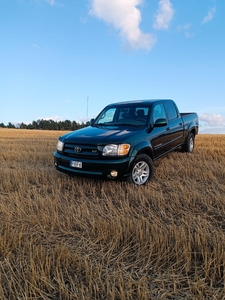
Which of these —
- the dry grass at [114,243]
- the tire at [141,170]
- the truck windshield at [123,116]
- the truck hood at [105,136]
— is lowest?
the dry grass at [114,243]

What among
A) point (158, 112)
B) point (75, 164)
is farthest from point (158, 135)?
point (75, 164)

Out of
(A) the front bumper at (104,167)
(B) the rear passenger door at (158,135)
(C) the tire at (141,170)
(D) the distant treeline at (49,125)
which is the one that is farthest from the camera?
(D) the distant treeline at (49,125)

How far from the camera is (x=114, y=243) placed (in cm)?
257

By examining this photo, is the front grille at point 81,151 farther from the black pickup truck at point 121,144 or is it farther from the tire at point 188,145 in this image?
Answer: the tire at point 188,145

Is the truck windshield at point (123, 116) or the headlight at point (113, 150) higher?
the truck windshield at point (123, 116)

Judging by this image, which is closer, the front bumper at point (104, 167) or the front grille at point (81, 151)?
the front bumper at point (104, 167)

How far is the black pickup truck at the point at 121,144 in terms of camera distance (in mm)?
4305

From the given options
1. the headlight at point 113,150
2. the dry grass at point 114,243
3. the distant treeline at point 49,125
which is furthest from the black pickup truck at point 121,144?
the distant treeline at point 49,125

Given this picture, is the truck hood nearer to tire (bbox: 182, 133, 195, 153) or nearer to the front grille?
the front grille

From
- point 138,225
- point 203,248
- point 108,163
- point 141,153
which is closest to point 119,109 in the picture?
point 141,153

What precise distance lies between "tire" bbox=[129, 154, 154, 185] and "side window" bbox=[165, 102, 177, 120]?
204 cm

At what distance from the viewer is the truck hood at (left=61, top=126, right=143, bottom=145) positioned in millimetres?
4367

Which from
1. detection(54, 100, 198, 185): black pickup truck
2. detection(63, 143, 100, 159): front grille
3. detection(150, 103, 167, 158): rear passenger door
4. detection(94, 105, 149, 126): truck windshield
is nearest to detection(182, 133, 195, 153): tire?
detection(54, 100, 198, 185): black pickup truck

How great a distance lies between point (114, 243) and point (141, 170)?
2371mm
